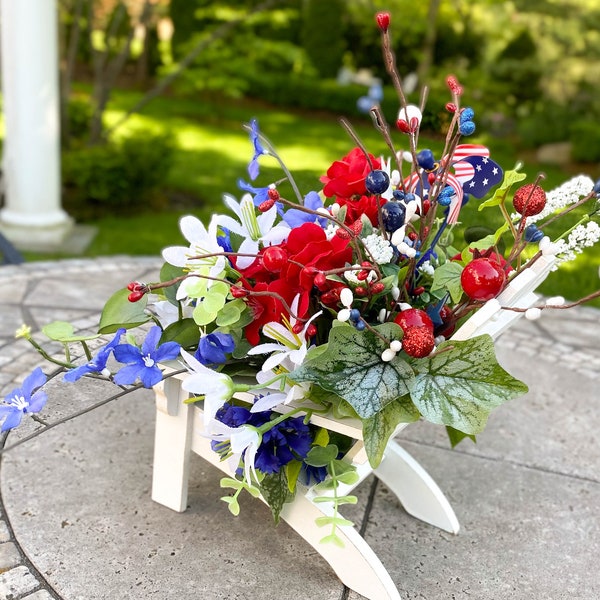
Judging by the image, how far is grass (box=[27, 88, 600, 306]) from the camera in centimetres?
373

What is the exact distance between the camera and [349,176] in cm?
172

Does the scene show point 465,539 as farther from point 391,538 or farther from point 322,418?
point 322,418

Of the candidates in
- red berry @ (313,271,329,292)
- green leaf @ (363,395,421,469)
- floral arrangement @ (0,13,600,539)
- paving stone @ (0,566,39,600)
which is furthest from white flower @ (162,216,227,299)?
paving stone @ (0,566,39,600)

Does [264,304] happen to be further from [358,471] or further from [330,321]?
[358,471]

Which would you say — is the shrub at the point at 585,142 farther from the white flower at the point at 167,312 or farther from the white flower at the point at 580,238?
the white flower at the point at 167,312

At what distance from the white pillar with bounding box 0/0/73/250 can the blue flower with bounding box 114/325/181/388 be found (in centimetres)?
370

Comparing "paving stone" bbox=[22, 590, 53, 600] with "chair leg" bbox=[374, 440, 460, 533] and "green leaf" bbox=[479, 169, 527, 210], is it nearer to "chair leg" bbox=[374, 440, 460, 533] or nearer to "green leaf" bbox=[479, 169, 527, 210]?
"chair leg" bbox=[374, 440, 460, 533]

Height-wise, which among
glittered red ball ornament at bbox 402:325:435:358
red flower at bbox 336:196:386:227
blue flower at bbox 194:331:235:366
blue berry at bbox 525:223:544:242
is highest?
blue berry at bbox 525:223:544:242

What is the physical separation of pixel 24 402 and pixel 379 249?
754 mm

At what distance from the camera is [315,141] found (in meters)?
9.66

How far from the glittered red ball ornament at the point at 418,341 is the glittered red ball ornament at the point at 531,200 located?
1.02ft

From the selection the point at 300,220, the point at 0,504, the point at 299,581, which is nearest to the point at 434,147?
the point at 300,220

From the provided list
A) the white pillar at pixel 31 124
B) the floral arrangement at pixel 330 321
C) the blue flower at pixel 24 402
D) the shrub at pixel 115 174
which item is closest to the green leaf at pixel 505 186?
the floral arrangement at pixel 330 321

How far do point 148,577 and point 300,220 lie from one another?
0.92 meters
